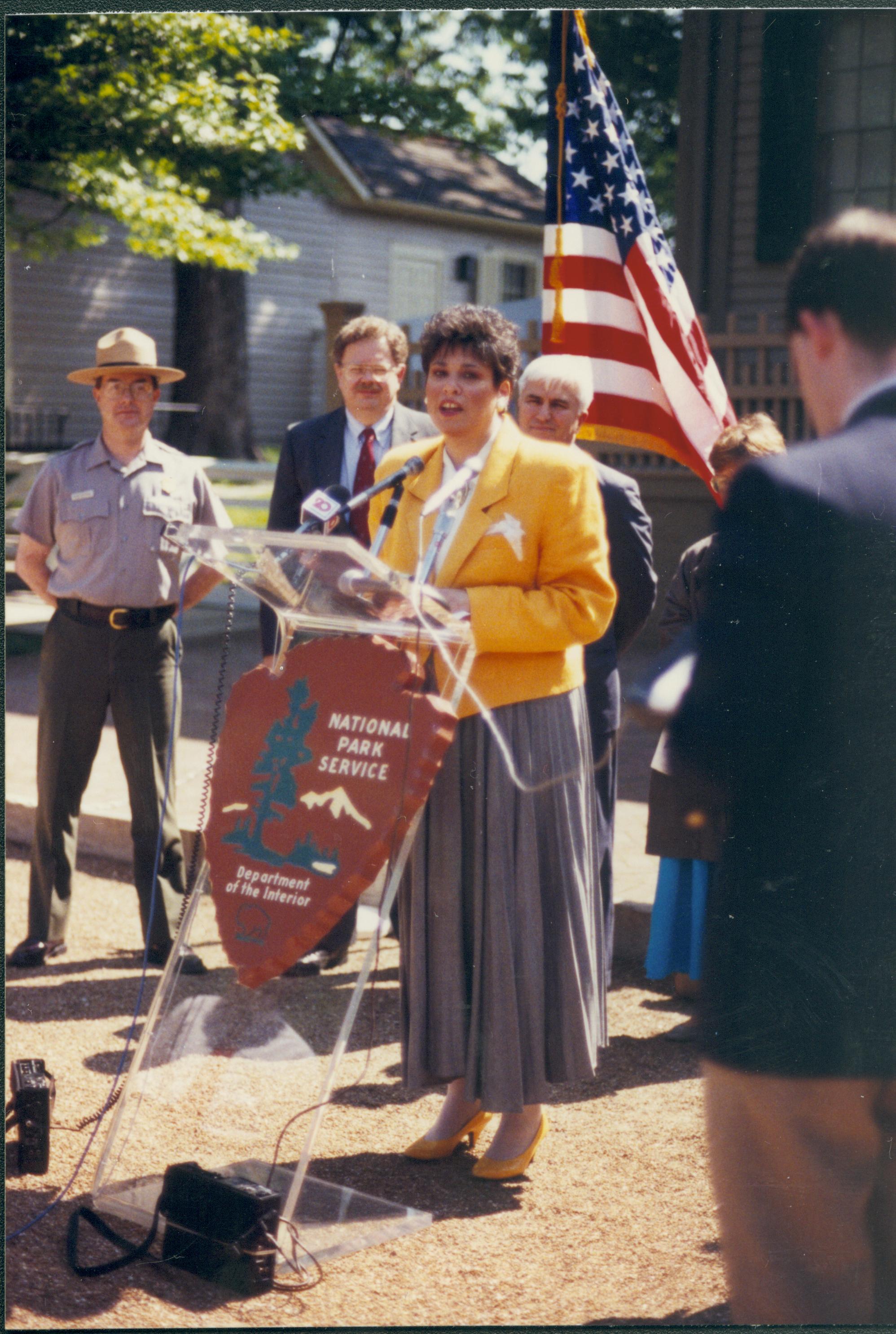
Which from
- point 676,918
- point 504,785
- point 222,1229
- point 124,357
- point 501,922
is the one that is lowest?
point 222,1229

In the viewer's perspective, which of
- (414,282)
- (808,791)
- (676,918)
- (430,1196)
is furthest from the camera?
(414,282)

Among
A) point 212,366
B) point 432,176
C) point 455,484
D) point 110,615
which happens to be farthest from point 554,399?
point 432,176

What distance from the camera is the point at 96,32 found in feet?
19.2

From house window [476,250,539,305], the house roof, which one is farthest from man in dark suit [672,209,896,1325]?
house window [476,250,539,305]

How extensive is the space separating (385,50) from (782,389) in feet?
13.0

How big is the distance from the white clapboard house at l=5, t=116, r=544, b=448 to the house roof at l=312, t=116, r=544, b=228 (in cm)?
2

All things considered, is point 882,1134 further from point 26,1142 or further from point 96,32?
point 96,32

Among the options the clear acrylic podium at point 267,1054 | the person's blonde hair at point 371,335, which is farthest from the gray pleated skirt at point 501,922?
the person's blonde hair at point 371,335

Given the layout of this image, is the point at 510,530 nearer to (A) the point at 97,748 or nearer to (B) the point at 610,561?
(B) the point at 610,561

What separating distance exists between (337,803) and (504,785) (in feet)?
1.58

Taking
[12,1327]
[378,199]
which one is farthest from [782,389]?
[378,199]

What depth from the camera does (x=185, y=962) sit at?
4801 millimetres

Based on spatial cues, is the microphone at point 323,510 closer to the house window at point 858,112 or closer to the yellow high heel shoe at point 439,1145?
the house window at point 858,112

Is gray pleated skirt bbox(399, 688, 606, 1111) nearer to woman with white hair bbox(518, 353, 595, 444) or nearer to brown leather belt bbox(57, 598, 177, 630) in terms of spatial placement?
woman with white hair bbox(518, 353, 595, 444)
